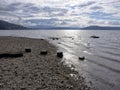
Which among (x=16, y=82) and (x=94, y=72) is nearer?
(x=16, y=82)

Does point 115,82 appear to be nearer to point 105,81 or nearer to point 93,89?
point 105,81

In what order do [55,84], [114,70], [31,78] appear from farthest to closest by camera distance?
1. [114,70]
2. [31,78]
3. [55,84]

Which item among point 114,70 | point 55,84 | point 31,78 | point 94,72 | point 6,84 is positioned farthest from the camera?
point 114,70

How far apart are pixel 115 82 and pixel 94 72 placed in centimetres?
483

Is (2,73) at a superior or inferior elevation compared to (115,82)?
superior

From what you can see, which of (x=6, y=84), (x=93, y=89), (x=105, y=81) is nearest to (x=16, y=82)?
(x=6, y=84)

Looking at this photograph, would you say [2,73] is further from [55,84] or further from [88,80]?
[88,80]

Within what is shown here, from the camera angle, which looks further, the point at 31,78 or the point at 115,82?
the point at 115,82

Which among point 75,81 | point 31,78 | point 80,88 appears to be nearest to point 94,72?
point 75,81

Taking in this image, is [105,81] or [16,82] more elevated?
[16,82]

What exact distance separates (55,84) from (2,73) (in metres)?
6.55

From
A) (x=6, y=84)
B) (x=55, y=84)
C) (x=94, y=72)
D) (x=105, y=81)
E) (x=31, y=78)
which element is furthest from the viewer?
(x=94, y=72)

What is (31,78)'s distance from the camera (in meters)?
18.6

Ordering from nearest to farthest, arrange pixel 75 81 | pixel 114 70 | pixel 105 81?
1. pixel 75 81
2. pixel 105 81
3. pixel 114 70
